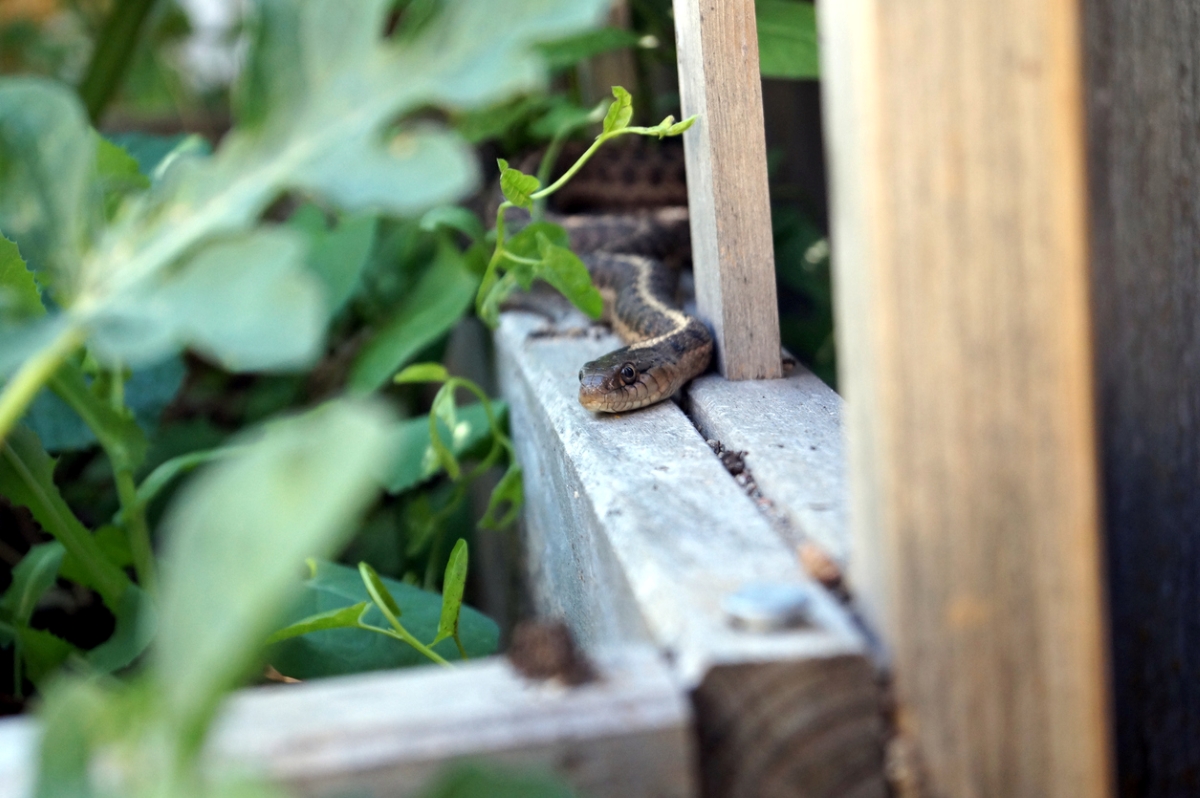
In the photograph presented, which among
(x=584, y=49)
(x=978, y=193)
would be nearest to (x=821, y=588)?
(x=978, y=193)

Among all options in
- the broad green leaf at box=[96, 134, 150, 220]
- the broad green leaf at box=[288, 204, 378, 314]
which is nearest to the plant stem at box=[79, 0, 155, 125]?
the broad green leaf at box=[288, 204, 378, 314]

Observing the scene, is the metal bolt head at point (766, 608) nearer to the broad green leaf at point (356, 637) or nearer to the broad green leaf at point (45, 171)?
the broad green leaf at point (45, 171)

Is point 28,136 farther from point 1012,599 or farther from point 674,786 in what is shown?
point 1012,599

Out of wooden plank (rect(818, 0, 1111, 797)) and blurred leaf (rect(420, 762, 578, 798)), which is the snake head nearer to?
wooden plank (rect(818, 0, 1111, 797))

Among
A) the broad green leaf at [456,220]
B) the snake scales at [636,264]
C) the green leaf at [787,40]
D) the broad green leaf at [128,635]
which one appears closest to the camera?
the broad green leaf at [128,635]

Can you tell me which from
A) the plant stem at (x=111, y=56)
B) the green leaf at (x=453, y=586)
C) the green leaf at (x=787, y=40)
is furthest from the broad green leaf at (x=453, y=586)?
the plant stem at (x=111, y=56)
